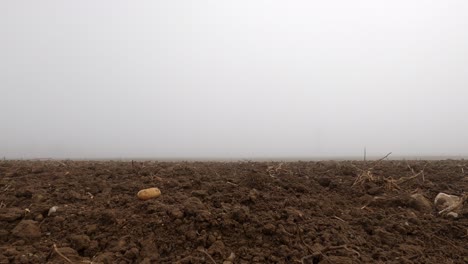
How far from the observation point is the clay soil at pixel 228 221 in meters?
2.51

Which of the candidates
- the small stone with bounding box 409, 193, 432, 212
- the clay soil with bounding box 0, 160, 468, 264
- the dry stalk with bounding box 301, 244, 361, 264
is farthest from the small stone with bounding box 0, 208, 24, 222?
the small stone with bounding box 409, 193, 432, 212

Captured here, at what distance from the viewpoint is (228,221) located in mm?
2816

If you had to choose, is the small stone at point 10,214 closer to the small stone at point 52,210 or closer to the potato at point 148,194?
the small stone at point 52,210

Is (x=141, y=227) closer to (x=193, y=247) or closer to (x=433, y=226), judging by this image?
(x=193, y=247)

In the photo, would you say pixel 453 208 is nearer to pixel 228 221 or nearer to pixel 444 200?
pixel 444 200

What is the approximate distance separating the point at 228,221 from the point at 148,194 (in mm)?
895

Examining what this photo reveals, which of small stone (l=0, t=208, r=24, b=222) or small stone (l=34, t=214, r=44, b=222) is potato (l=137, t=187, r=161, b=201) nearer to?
small stone (l=34, t=214, r=44, b=222)

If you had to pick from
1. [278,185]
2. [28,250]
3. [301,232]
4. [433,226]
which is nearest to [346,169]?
[278,185]

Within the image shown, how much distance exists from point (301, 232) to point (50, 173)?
307 cm

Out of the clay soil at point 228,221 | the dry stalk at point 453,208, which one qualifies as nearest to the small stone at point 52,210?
the clay soil at point 228,221

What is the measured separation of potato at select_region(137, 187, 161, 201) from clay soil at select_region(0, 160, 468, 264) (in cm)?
9

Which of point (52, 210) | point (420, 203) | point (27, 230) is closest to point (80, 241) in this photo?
point (27, 230)

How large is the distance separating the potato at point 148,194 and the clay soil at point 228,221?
87 mm

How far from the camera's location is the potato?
325 centimetres
